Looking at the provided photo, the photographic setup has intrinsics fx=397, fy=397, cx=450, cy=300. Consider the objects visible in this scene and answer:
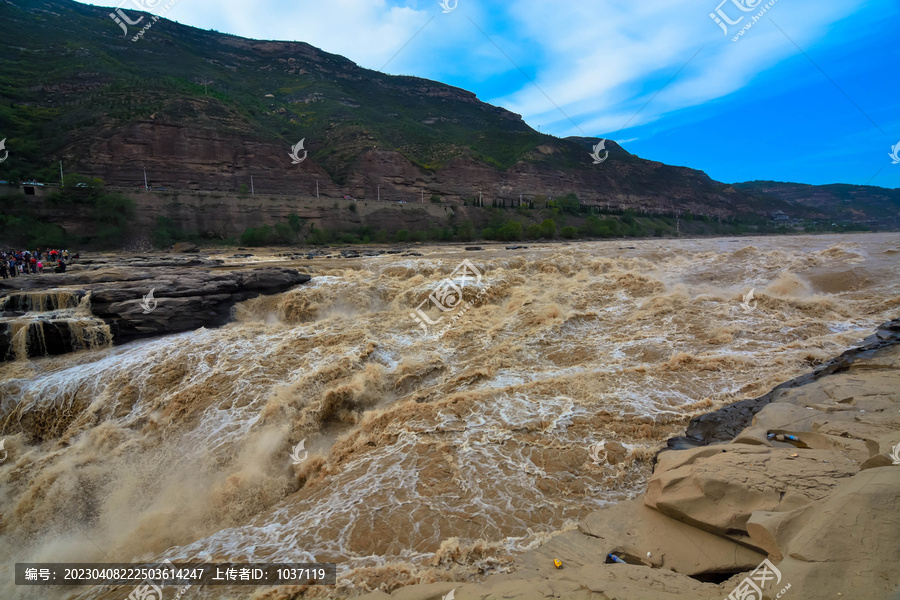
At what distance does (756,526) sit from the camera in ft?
10.1

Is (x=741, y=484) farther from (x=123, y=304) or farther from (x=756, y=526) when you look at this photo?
(x=123, y=304)

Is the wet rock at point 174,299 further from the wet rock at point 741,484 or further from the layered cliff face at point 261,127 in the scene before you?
the layered cliff face at point 261,127

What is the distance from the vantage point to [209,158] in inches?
1783

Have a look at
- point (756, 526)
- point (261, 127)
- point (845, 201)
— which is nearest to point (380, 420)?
point (756, 526)

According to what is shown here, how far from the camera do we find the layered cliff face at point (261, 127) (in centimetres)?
4122

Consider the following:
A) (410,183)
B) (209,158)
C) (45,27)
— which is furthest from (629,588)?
(45,27)

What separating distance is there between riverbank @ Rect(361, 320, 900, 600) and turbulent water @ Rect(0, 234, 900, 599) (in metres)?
0.56

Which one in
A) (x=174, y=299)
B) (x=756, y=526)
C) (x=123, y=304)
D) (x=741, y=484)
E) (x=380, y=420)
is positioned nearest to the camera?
(x=756, y=526)

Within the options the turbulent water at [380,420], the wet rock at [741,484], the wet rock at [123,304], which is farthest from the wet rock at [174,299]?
the wet rock at [741,484]

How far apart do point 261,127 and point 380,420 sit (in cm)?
5755

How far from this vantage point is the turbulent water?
477 cm

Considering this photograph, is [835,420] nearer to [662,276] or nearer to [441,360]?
[441,360]

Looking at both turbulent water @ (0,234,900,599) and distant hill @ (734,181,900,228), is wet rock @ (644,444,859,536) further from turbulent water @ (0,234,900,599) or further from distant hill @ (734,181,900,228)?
distant hill @ (734,181,900,228)

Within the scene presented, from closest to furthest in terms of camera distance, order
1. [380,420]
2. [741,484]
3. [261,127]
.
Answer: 1. [741,484]
2. [380,420]
3. [261,127]
